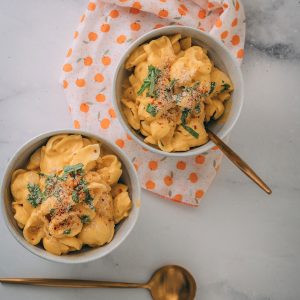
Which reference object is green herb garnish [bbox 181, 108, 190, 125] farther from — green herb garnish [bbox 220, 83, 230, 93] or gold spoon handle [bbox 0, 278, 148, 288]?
gold spoon handle [bbox 0, 278, 148, 288]

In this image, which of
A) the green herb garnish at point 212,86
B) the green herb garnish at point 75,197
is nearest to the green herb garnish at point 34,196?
the green herb garnish at point 75,197

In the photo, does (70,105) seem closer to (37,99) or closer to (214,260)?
(37,99)

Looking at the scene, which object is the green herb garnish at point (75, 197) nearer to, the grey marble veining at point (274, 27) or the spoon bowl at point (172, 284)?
the spoon bowl at point (172, 284)

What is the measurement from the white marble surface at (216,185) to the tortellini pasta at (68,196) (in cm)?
25

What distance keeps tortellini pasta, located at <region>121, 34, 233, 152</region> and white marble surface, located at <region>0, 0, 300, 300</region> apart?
270 millimetres

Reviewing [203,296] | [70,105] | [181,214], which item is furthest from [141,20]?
[203,296]

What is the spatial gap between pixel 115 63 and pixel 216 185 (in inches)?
23.9

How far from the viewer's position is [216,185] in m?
1.79

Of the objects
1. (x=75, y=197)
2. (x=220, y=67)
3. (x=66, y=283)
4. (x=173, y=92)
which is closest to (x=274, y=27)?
(x=220, y=67)

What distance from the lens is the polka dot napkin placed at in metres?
1.71

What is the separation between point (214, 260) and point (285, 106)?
0.67 m

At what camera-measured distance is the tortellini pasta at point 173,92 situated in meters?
1.48

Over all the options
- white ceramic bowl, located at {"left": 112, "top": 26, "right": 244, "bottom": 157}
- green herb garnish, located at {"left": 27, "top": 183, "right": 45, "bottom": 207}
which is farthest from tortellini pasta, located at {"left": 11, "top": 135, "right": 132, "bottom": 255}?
white ceramic bowl, located at {"left": 112, "top": 26, "right": 244, "bottom": 157}

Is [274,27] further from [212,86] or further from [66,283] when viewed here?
[66,283]
